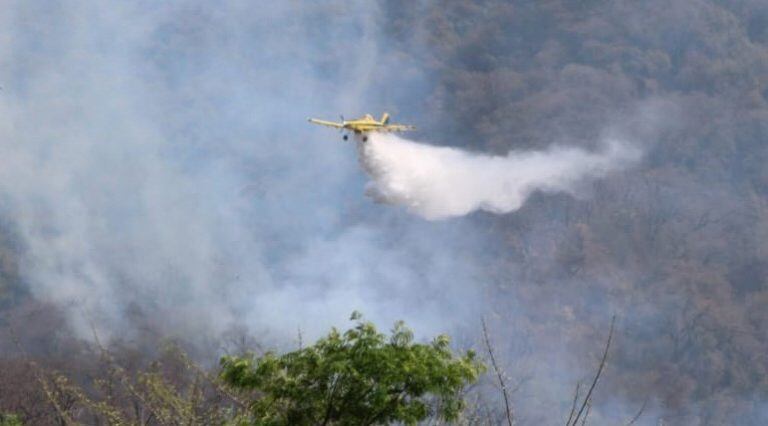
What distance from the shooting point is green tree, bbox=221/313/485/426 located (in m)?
24.7

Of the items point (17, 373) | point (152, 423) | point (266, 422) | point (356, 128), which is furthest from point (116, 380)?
point (266, 422)

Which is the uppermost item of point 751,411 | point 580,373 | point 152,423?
point 152,423

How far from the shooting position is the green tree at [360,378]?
24.7m

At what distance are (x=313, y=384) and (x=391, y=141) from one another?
5409 centimetres

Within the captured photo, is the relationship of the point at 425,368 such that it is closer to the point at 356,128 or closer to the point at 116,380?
the point at 356,128

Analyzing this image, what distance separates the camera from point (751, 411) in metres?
141

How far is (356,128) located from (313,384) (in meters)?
39.7

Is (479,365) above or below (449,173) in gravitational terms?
below

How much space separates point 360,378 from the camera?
81.2 ft

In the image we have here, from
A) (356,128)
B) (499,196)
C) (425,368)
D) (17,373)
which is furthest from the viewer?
(17,373)

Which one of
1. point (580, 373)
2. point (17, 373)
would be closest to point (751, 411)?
point (580, 373)

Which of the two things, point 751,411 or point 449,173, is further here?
point 751,411

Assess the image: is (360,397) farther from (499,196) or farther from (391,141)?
(499,196)

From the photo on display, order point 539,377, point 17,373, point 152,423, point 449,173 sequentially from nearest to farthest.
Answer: point 449,173, point 152,423, point 17,373, point 539,377
